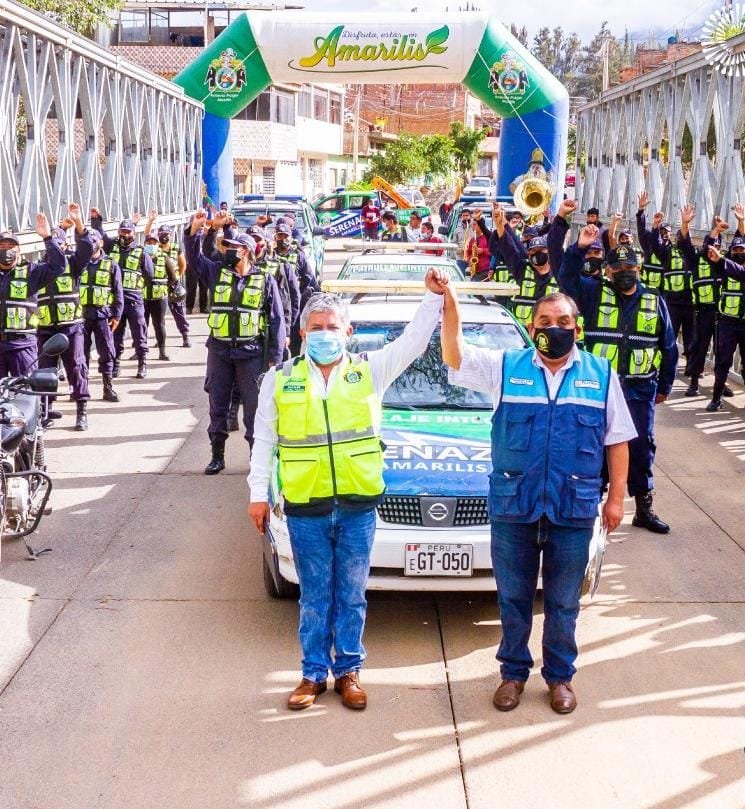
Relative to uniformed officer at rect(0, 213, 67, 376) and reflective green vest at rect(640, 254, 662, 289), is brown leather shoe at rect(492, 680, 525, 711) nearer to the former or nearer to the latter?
uniformed officer at rect(0, 213, 67, 376)

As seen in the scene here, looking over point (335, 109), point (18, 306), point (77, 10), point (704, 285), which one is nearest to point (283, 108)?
point (335, 109)

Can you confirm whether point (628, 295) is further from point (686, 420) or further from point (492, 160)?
point (492, 160)

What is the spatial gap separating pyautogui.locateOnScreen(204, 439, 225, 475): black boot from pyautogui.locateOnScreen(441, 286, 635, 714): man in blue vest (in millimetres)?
4704

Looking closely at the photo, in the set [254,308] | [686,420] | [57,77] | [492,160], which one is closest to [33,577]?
[254,308]

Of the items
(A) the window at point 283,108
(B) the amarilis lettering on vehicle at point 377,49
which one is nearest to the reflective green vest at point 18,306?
(B) the amarilis lettering on vehicle at point 377,49

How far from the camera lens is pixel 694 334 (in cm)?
1345

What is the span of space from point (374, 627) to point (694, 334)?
28.0ft

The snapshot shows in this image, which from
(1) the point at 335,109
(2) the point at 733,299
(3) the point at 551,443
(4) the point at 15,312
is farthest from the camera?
(1) the point at 335,109

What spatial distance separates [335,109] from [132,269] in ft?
198

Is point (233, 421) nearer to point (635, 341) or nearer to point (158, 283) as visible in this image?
point (158, 283)

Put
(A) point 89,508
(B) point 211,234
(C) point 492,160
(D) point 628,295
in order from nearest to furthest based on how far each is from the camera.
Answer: (D) point 628,295
(A) point 89,508
(B) point 211,234
(C) point 492,160

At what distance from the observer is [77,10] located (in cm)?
2725

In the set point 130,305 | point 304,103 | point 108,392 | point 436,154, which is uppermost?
point 304,103

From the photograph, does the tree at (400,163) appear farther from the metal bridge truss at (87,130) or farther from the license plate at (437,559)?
the license plate at (437,559)
